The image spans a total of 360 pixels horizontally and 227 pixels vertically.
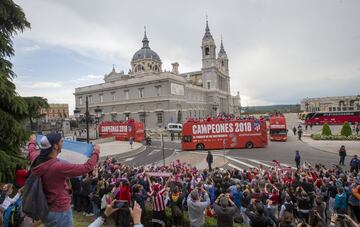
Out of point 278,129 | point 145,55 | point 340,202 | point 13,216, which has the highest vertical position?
point 145,55

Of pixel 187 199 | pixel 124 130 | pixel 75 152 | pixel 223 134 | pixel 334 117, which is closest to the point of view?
pixel 187 199

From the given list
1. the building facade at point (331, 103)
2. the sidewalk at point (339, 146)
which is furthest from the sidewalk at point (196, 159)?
the building facade at point (331, 103)

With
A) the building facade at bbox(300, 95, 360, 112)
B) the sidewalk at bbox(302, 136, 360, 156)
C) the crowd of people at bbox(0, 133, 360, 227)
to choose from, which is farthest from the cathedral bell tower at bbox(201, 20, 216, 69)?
the crowd of people at bbox(0, 133, 360, 227)

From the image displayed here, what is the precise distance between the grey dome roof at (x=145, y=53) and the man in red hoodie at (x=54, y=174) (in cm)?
7813

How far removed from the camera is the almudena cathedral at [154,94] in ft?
194

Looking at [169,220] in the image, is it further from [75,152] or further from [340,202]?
[340,202]

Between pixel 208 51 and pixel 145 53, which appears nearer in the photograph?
pixel 145 53

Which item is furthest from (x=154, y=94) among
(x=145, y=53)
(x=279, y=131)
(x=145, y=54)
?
(x=279, y=131)

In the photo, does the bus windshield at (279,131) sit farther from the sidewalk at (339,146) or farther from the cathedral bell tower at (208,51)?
the cathedral bell tower at (208,51)

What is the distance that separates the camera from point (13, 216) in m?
5.59

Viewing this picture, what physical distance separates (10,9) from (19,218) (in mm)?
7670

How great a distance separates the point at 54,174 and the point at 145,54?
79.4 meters

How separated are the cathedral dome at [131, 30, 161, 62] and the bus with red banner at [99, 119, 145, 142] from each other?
3877 centimetres

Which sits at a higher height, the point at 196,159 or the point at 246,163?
the point at 196,159
